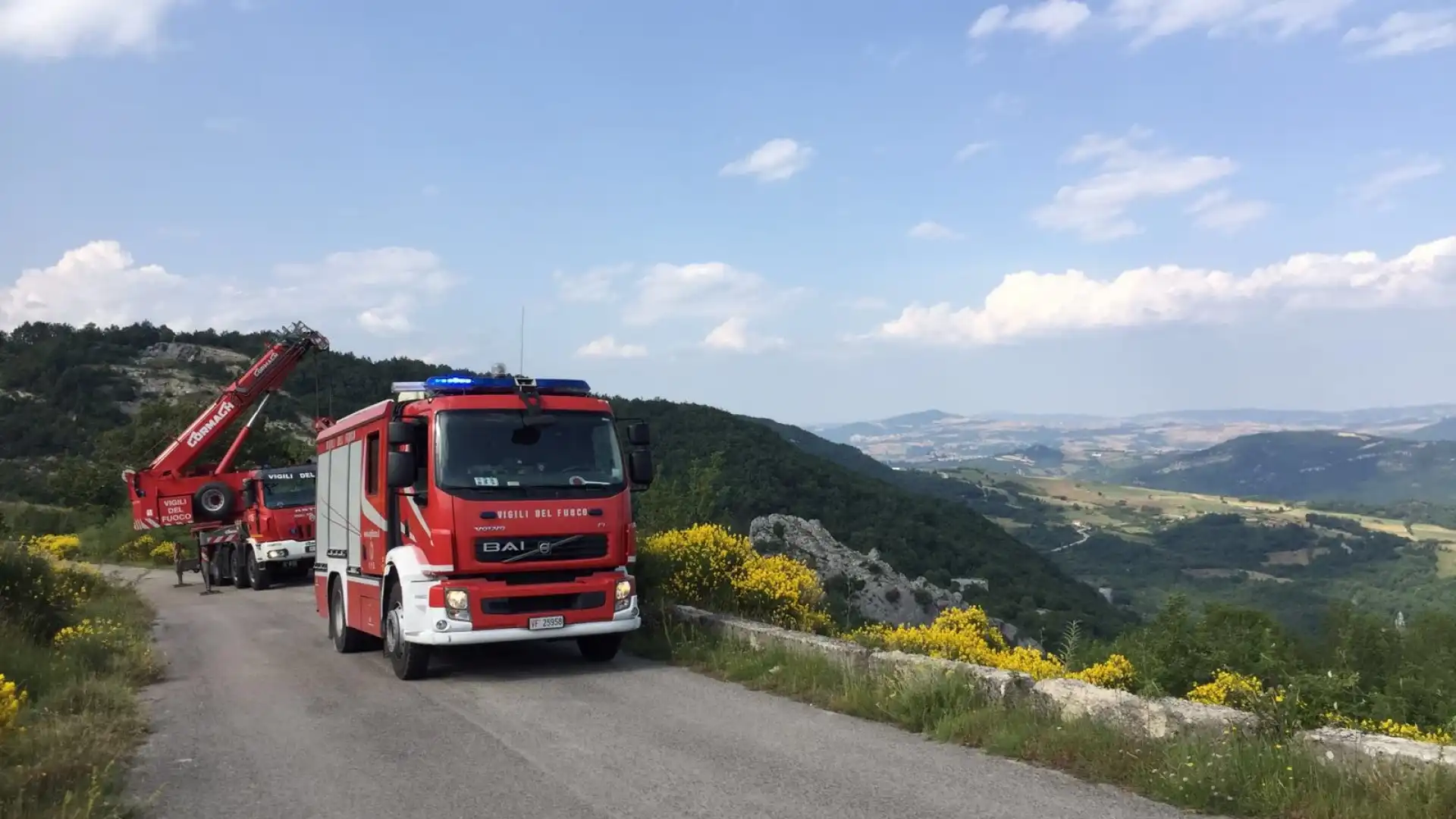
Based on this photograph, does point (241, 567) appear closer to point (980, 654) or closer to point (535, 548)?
point (535, 548)

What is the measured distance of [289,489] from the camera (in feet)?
84.7

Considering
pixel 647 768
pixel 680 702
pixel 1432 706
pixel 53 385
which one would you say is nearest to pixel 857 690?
pixel 680 702

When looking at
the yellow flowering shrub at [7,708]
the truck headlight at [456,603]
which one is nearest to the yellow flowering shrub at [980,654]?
the truck headlight at [456,603]

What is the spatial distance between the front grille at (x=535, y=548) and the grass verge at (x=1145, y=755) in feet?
6.77

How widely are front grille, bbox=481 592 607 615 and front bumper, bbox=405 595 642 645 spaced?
16cm

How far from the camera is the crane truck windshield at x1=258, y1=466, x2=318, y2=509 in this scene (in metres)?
25.6

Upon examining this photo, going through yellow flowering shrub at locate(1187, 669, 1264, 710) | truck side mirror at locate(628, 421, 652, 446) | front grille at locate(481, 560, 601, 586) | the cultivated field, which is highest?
truck side mirror at locate(628, 421, 652, 446)

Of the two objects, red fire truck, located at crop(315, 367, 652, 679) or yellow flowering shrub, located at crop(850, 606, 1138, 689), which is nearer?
yellow flowering shrub, located at crop(850, 606, 1138, 689)

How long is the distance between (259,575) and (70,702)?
17.8 metres

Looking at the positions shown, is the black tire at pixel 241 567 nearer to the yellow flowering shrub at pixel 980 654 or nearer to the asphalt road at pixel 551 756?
the asphalt road at pixel 551 756

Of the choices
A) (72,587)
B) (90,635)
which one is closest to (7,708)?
(90,635)

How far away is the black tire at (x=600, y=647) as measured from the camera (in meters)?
10.9

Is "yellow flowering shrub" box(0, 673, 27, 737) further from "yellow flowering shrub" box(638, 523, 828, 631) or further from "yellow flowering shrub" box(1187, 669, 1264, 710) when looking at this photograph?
"yellow flowering shrub" box(1187, 669, 1264, 710)

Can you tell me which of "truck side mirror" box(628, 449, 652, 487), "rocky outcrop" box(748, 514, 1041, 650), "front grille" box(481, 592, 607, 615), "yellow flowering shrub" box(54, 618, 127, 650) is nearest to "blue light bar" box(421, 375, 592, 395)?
"truck side mirror" box(628, 449, 652, 487)
